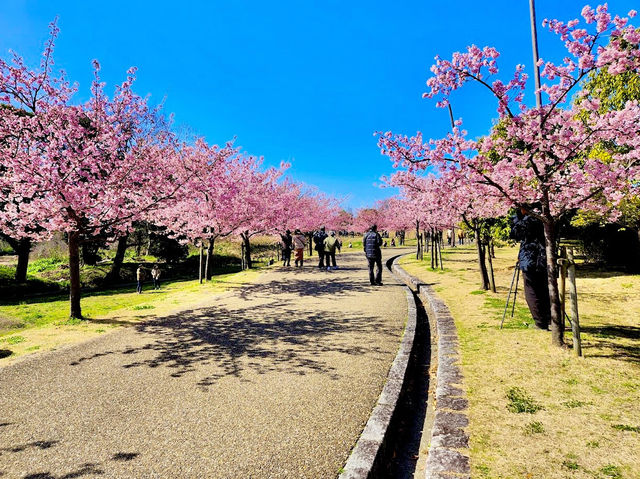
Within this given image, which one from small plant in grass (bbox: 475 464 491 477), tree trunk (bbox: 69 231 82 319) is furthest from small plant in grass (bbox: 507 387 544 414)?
tree trunk (bbox: 69 231 82 319)

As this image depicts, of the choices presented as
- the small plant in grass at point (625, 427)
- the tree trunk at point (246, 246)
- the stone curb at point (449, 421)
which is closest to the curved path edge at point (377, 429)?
the stone curb at point (449, 421)

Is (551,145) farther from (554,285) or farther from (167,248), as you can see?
(167,248)

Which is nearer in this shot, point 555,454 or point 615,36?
point 555,454

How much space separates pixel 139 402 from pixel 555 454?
437cm

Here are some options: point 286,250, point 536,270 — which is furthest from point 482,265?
point 286,250

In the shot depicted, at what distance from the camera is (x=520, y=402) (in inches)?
146

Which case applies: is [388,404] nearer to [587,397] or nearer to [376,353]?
[376,353]

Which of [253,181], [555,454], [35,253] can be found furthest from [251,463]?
[35,253]

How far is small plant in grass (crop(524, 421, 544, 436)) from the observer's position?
124 inches

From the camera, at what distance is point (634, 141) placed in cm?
413

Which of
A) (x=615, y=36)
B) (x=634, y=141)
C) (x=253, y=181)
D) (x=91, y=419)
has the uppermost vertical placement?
(x=253, y=181)

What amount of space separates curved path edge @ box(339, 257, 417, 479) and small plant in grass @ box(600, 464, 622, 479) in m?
1.67

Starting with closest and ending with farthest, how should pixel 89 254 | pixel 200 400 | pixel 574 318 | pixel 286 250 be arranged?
pixel 200 400 < pixel 574 318 < pixel 286 250 < pixel 89 254

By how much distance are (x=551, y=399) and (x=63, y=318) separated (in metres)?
11.1
